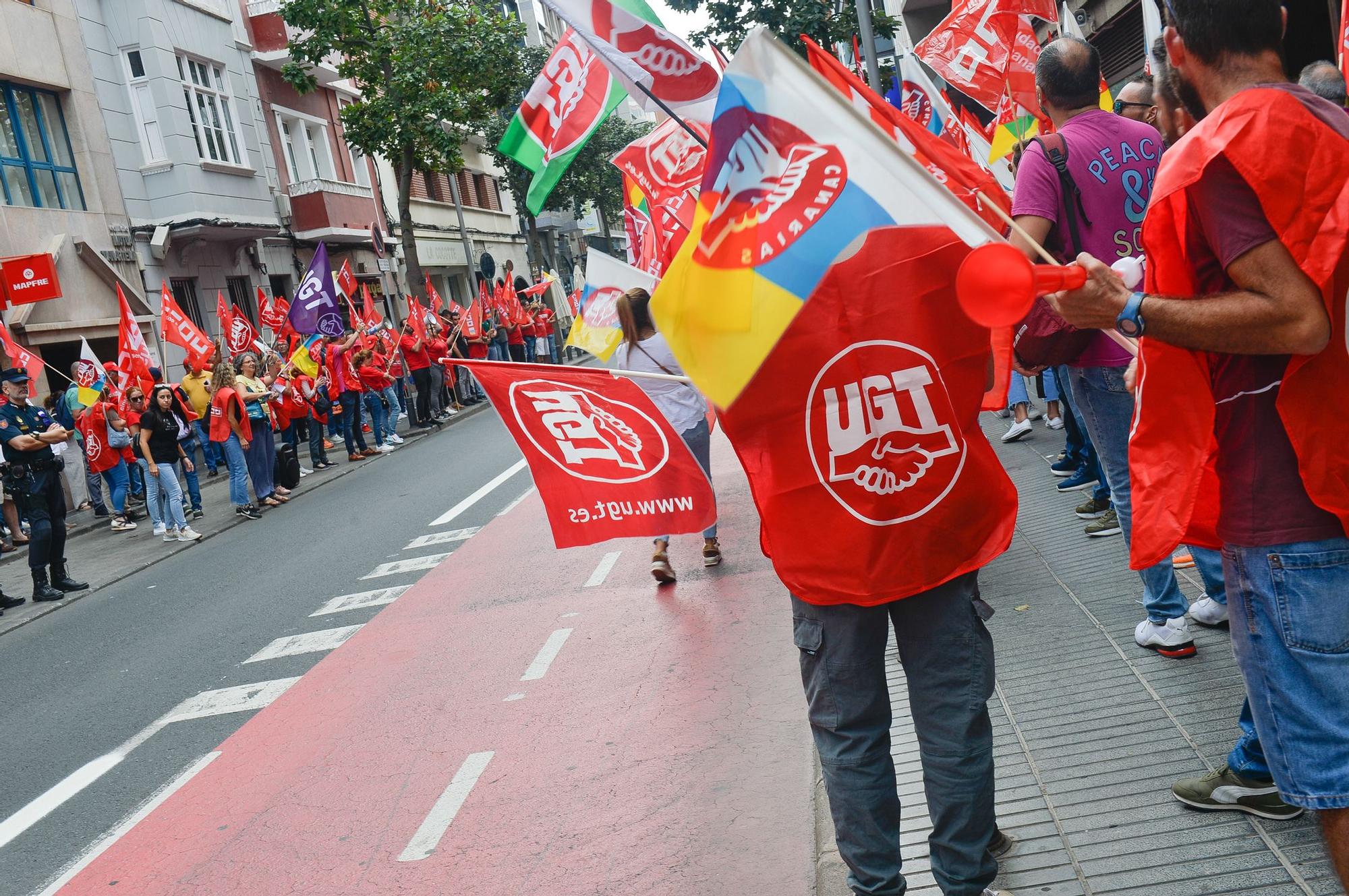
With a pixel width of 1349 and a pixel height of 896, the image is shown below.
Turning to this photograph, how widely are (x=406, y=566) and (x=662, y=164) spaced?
424 cm

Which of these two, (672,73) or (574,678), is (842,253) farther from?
(574,678)

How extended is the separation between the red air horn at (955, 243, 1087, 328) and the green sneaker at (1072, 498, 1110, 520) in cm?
500

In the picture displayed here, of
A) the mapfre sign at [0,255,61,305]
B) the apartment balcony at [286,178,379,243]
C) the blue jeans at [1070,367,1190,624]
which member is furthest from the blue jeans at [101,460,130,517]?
the apartment balcony at [286,178,379,243]

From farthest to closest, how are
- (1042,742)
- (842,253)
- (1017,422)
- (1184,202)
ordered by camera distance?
(1017,422) → (1042,742) → (842,253) → (1184,202)

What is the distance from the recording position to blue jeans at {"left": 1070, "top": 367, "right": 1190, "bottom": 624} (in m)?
4.27

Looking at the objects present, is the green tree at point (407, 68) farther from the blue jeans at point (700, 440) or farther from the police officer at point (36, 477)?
the blue jeans at point (700, 440)

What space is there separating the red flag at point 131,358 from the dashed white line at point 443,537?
578cm

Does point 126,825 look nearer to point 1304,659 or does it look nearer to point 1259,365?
point 1304,659

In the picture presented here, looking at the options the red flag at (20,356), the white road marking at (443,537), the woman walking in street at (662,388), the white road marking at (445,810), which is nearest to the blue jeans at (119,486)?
the red flag at (20,356)

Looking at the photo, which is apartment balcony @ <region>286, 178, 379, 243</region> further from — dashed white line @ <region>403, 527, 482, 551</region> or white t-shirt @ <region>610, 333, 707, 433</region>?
white t-shirt @ <region>610, 333, 707, 433</region>

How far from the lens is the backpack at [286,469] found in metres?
16.5

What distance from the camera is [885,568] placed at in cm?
270

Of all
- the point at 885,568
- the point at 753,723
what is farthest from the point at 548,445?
the point at 885,568

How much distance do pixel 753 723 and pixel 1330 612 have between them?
304 centimetres
